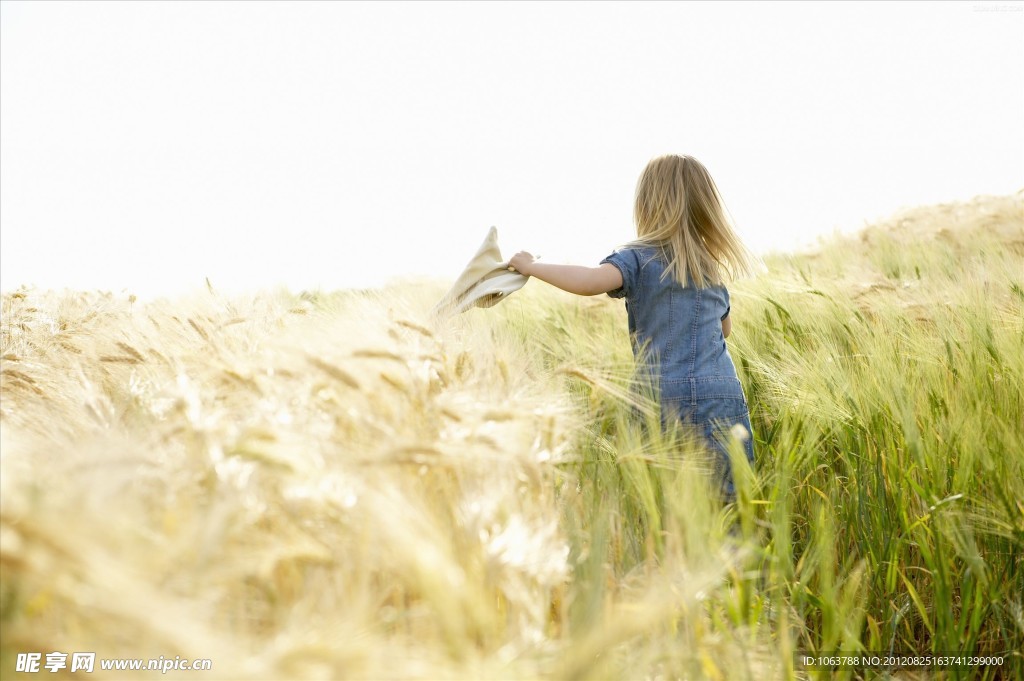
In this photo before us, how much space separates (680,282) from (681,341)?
19cm

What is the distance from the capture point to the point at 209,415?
86cm

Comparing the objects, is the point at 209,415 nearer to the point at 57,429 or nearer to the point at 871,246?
the point at 57,429

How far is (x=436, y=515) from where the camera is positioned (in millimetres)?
874

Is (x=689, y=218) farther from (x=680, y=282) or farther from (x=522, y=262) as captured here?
(x=522, y=262)

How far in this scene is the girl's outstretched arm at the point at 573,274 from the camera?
2.08 meters

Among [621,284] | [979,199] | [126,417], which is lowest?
[126,417]

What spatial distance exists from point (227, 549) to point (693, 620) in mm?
643

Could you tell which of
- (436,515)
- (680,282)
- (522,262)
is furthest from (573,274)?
(436,515)

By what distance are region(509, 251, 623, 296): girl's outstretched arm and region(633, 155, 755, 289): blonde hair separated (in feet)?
0.67

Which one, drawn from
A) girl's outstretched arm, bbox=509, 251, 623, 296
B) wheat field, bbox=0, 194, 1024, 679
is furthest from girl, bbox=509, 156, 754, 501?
wheat field, bbox=0, 194, 1024, 679

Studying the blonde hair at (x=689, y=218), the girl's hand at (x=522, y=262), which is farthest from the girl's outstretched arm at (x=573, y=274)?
the blonde hair at (x=689, y=218)

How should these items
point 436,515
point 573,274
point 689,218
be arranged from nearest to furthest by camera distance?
point 436,515 < point 573,274 < point 689,218

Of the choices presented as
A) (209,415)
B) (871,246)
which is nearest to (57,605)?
(209,415)

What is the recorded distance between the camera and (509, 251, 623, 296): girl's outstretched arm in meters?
2.08
